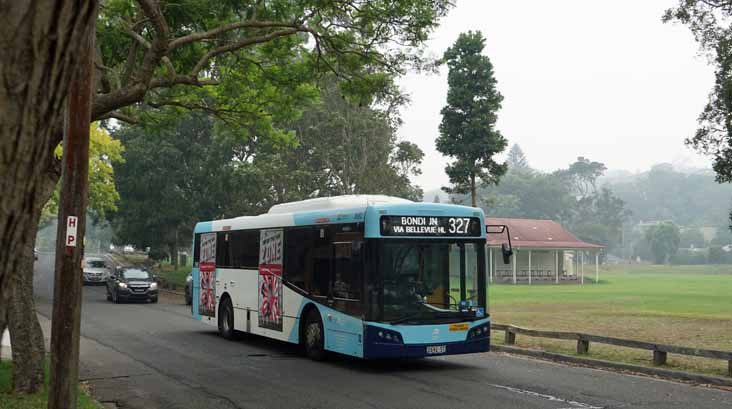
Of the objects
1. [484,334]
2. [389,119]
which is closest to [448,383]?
[484,334]

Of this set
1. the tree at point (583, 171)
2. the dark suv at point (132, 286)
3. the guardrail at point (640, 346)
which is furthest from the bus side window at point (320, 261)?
the tree at point (583, 171)

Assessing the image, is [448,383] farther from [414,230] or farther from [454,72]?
[454,72]

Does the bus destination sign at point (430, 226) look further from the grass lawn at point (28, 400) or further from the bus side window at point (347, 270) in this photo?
the grass lawn at point (28, 400)

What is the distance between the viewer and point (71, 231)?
812cm

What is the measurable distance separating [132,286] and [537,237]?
4493cm

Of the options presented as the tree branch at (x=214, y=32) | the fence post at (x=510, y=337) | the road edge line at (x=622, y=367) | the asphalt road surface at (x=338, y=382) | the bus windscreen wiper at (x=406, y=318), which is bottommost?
the asphalt road surface at (x=338, y=382)

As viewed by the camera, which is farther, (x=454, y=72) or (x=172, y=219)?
(x=172, y=219)

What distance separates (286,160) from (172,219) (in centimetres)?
789

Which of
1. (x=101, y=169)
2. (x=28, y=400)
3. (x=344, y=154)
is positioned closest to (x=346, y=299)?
(x=28, y=400)

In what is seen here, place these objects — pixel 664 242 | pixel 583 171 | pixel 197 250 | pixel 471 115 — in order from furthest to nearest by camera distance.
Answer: pixel 583 171 → pixel 664 242 → pixel 471 115 → pixel 197 250

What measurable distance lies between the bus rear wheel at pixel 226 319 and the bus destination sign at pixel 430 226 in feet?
24.2

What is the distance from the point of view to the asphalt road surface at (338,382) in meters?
11.4

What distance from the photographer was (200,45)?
56.7ft

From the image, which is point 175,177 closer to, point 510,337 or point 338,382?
point 510,337
